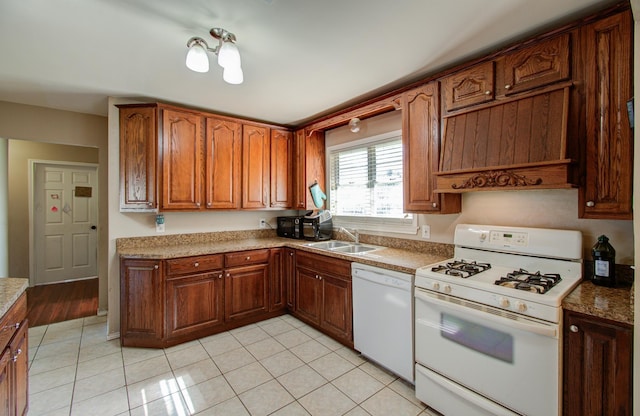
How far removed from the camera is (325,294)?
9.24ft

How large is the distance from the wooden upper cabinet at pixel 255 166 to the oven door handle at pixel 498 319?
7.44ft

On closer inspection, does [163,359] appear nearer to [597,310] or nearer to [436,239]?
[436,239]

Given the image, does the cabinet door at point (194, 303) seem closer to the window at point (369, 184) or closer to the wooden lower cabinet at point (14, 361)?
the wooden lower cabinet at point (14, 361)

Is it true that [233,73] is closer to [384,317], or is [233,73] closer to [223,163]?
[223,163]

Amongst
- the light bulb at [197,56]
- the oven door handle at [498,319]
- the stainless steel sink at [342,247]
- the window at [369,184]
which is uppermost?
the light bulb at [197,56]

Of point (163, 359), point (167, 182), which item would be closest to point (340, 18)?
point (167, 182)

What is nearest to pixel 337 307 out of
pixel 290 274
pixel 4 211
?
pixel 290 274

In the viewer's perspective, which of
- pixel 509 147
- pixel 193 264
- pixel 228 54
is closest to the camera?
pixel 228 54

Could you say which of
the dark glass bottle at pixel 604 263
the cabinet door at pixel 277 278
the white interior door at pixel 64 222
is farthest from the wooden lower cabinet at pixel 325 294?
the white interior door at pixel 64 222

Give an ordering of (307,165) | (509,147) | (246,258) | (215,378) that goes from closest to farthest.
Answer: (509,147)
(215,378)
(246,258)
(307,165)

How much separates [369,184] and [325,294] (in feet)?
4.34

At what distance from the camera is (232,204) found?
10.9ft

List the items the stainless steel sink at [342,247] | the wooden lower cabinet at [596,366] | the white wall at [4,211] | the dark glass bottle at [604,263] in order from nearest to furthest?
1. the wooden lower cabinet at [596,366]
2. the dark glass bottle at [604,263]
3. the stainless steel sink at [342,247]
4. the white wall at [4,211]

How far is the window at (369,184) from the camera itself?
9.66ft
